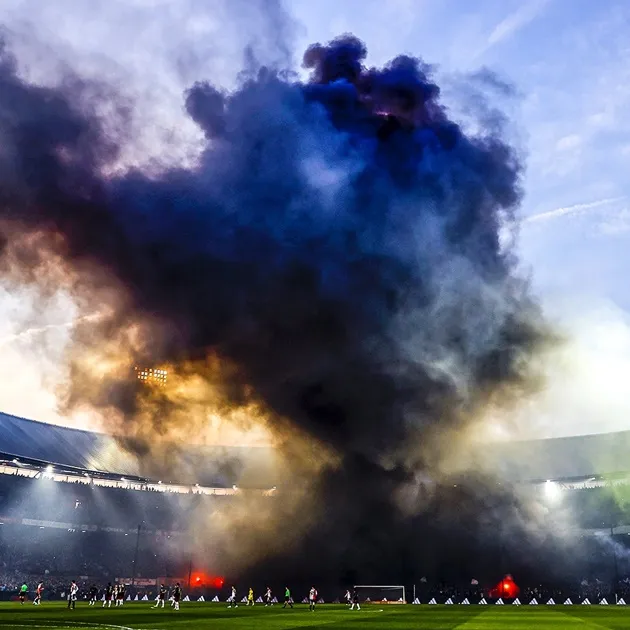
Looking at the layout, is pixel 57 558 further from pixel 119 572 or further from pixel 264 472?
pixel 264 472

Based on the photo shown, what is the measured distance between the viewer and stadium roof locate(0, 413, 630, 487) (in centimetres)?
9494

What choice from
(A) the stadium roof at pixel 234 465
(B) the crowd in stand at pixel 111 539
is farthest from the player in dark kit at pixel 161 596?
(A) the stadium roof at pixel 234 465

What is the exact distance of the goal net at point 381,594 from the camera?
246ft

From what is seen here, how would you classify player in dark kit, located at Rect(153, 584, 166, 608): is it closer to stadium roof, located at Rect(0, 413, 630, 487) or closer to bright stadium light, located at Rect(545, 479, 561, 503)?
stadium roof, located at Rect(0, 413, 630, 487)

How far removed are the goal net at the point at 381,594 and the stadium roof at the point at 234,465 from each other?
24.5 meters

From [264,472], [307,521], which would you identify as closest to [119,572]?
[264,472]

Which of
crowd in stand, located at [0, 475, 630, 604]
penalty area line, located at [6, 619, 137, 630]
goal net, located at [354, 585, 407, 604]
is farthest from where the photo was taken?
crowd in stand, located at [0, 475, 630, 604]

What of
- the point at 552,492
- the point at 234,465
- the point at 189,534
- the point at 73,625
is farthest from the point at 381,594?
the point at 73,625

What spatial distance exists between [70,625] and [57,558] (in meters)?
73.4

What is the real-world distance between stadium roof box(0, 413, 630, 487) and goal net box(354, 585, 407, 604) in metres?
24.5

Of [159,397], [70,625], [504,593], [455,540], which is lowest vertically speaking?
[70,625]

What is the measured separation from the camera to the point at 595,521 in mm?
96000

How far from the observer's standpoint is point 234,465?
11594cm

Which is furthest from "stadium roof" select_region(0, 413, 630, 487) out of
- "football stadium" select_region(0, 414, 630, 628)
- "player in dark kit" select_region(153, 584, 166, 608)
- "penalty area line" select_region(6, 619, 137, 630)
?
"penalty area line" select_region(6, 619, 137, 630)
